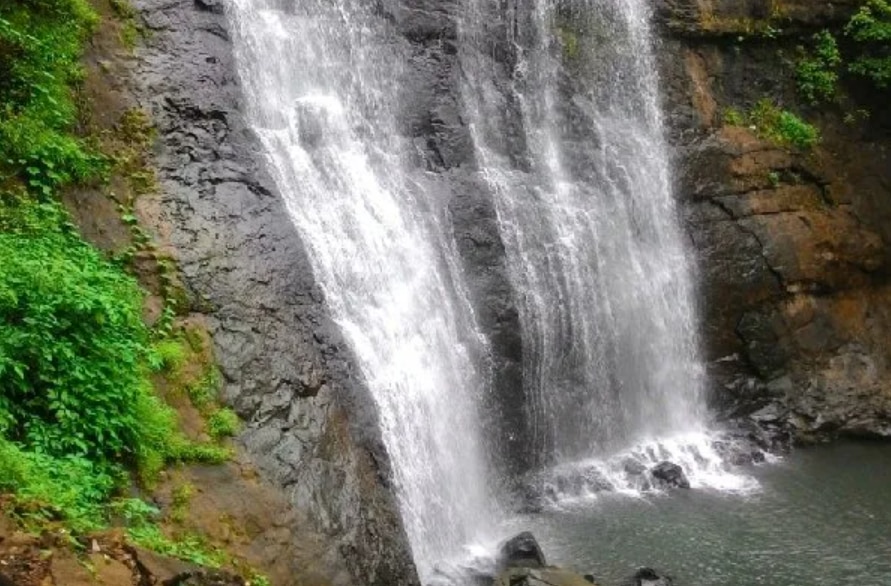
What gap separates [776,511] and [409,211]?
7.23 m

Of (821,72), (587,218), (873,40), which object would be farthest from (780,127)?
(587,218)

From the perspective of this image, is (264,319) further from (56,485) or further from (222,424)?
(56,485)

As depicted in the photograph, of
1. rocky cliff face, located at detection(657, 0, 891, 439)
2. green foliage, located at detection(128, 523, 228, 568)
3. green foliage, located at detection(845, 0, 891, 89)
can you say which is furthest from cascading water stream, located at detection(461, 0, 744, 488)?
green foliage, located at detection(128, 523, 228, 568)

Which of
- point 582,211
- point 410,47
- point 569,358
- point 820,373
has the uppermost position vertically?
point 410,47

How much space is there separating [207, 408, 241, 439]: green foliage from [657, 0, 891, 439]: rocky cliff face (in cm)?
1070

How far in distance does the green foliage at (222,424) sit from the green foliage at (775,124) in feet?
41.8

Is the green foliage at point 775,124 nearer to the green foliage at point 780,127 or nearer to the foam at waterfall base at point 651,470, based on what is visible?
the green foliage at point 780,127

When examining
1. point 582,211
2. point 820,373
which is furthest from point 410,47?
point 820,373

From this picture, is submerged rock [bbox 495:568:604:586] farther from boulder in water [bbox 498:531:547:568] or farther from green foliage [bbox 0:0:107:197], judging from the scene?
green foliage [bbox 0:0:107:197]

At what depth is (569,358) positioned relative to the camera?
49.9 ft

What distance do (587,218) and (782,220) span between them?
14.5ft

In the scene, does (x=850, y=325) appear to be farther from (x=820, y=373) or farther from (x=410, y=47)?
(x=410, y=47)

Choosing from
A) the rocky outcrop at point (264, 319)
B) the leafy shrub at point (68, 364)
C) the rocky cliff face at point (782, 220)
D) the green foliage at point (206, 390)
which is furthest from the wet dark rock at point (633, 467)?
the leafy shrub at point (68, 364)

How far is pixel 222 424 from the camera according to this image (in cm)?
926
